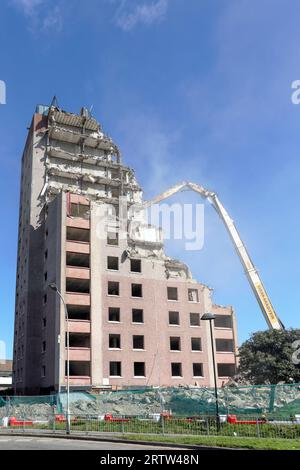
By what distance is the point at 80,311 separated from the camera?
64.8m

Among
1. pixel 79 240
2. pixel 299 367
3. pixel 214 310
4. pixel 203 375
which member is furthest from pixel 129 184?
pixel 299 367

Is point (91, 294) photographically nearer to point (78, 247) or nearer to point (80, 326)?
point (80, 326)

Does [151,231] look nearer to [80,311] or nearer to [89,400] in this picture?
[80,311]

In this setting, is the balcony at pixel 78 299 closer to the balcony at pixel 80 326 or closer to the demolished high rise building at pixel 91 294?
the demolished high rise building at pixel 91 294

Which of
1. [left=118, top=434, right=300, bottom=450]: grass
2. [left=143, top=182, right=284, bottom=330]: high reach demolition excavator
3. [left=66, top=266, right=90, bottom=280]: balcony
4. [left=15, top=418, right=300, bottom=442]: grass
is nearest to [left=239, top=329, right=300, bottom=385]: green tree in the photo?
[left=143, top=182, right=284, bottom=330]: high reach demolition excavator

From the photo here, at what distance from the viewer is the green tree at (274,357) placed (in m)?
56.5

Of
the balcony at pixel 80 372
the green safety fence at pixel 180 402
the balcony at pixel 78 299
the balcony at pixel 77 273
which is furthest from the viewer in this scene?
the balcony at pixel 77 273

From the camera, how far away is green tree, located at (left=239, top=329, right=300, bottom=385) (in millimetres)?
56531

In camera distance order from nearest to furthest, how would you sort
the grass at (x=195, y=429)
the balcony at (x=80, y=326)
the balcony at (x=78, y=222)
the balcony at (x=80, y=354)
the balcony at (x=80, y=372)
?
1. the grass at (x=195, y=429)
2. the balcony at (x=80, y=372)
3. the balcony at (x=80, y=354)
4. the balcony at (x=80, y=326)
5. the balcony at (x=78, y=222)

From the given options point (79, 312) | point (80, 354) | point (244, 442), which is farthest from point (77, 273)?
point (244, 442)

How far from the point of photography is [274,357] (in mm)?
57250

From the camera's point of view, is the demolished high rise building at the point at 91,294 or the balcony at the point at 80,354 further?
the demolished high rise building at the point at 91,294

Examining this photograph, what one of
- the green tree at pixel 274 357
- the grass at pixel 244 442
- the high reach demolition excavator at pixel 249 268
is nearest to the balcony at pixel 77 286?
the high reach demolition excavator at pixel 249 268

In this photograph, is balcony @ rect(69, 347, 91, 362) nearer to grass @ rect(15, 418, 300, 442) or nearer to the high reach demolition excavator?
the high reach demolition excavator
